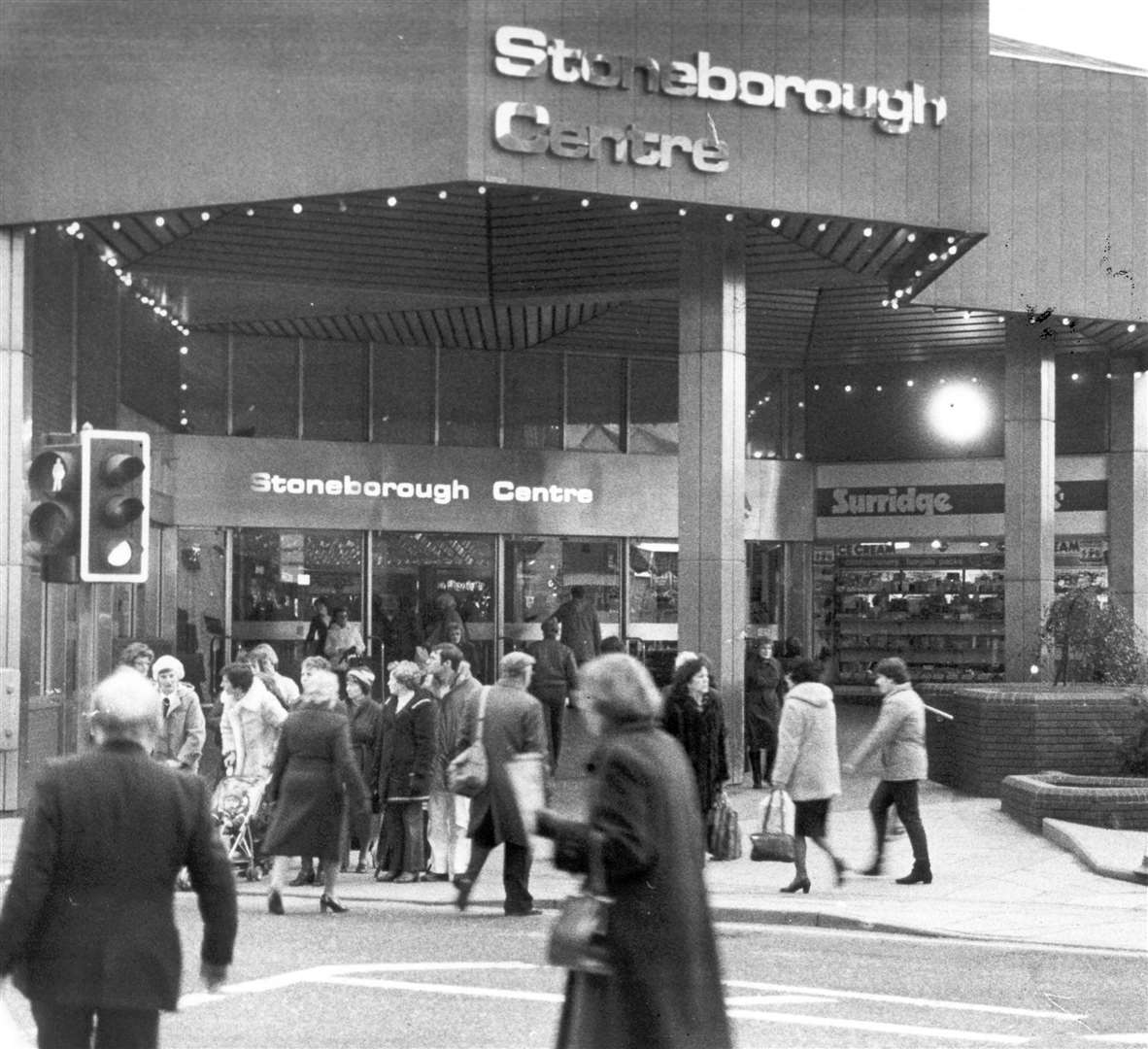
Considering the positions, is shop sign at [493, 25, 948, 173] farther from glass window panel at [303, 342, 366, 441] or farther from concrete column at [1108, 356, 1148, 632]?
glass window panel at [303, 342, 366, 441]

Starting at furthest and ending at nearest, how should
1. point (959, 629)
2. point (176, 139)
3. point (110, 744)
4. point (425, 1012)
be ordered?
1. point (959, 629)
2. point (176, 139)
3. point (425, 1012)
4. point (110, 744)

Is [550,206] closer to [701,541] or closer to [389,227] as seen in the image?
[389,227]

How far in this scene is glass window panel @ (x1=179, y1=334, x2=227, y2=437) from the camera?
92.1ft

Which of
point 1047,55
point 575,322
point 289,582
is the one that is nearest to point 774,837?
point 289,582

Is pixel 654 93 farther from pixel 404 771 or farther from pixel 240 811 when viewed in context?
pixel 240 811

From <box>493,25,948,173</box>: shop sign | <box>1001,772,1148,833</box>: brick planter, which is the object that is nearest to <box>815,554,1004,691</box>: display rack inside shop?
<box>493,25,948,173</box>: shop sign

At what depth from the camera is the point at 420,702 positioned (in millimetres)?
13930

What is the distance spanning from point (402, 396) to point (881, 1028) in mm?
22191

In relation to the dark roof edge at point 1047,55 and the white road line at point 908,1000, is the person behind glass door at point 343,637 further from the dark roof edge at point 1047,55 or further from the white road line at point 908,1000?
the white road line at point 908,1000

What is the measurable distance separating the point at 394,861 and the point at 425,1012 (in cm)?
544

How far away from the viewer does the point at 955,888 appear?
44.9ft

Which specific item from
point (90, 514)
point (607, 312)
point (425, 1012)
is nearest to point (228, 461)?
point (607, 312)

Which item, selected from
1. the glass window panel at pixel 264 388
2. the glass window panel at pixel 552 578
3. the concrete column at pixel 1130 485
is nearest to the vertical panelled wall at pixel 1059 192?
the concrete column at pixel 1130 485

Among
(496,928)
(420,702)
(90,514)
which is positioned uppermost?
(90,514)
